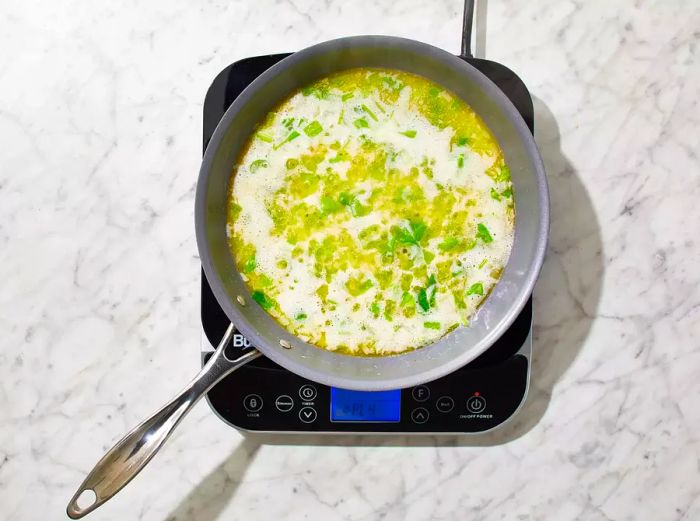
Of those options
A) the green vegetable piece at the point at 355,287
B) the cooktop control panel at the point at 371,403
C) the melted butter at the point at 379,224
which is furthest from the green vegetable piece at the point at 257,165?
the cooktop control panel at the point at 371,403

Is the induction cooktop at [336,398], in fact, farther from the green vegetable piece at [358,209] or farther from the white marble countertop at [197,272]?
the green vegetable piece at [358,209]

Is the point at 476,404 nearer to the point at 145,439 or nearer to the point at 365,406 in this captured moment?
the point at 365,406

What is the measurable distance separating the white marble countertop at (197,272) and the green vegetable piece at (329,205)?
0.93 feet

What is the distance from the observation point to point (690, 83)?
1191 millimetres

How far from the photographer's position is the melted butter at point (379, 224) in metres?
1.04

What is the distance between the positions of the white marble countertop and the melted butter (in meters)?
0.19

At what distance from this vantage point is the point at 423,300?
1.04m

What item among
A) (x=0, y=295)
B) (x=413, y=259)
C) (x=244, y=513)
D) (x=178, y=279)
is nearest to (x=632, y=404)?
(x=413, y=259)

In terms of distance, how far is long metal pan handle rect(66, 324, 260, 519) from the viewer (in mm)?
1008

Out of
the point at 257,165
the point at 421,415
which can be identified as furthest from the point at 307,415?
the point at 257,165

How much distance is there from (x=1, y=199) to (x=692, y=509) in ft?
4.28

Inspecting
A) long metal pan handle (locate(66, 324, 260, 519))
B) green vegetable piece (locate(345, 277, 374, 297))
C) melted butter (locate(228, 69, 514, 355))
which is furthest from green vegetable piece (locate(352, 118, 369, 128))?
long metal pan handle (locate(66, 324, 260, 519))

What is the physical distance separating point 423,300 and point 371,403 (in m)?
0.21

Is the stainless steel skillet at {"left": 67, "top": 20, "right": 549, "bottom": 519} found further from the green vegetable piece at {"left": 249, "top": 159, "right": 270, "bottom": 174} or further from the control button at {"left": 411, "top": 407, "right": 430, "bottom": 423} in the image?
the control button at {"left": 411, "top": 407, "right": 430, "bottom": 423}
